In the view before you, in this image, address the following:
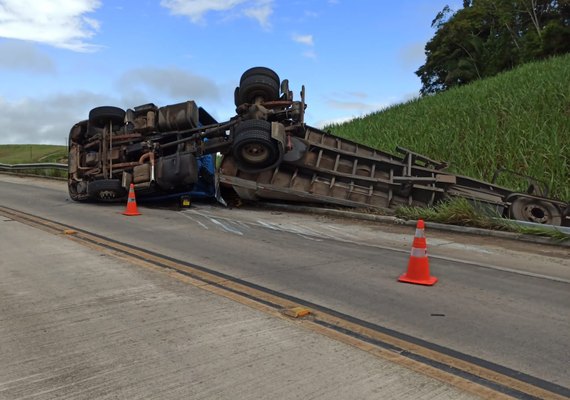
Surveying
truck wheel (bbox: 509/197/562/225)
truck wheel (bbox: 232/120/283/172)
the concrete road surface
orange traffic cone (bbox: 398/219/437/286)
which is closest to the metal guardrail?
truck wheel (bbox: 232/120/283/172)

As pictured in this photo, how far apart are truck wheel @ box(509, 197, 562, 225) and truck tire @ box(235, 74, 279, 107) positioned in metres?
6.07

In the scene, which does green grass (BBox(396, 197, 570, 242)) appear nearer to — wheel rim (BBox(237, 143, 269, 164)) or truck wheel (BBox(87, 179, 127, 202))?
wheel rim (BBox(237, 143, 269, 164))

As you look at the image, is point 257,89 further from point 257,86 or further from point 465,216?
point 465,216

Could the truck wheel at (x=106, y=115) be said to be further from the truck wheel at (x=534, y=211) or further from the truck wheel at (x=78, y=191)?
the truck wheel at (x=534, y=211)

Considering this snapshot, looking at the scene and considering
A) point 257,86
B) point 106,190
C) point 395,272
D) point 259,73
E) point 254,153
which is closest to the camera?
point 395,272

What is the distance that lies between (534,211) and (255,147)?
594cm

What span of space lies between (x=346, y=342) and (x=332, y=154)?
8.81 meters

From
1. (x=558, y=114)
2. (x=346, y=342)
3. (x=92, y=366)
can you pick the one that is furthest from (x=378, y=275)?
(x=558, y=114)

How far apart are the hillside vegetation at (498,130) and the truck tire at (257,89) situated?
199 inches

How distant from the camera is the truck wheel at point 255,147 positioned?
37.4ft

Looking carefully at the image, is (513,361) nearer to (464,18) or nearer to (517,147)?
(517,147)

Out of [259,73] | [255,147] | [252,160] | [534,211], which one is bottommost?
[534,211]

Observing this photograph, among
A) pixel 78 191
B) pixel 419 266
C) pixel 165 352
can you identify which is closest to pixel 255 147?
pixel 78 191

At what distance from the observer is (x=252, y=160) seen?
38.3ft
